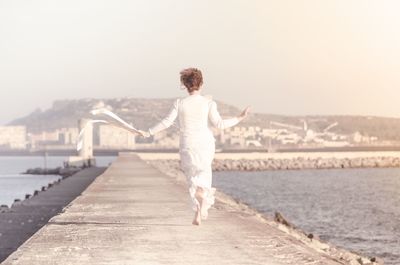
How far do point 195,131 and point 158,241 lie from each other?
134 centimetres

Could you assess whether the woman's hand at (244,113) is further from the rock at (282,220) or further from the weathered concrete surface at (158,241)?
the rock at (282,220)

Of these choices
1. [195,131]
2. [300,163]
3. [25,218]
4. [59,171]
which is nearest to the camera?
[195,131]

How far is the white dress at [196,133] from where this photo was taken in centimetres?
930

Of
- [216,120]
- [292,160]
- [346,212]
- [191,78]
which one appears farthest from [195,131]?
[292,160]

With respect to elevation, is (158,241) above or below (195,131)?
below

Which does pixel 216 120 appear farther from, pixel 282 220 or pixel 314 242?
pixel 282 220

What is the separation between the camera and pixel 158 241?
8859 millimetres

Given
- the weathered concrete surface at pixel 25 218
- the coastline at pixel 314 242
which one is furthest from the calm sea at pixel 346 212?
the weathered concrete surface at pixel 25 218

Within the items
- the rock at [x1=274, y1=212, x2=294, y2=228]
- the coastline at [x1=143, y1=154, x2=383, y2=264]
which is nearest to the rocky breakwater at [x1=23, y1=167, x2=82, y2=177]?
the rock at [x1=274, y1=212, x2=294, y2=228]

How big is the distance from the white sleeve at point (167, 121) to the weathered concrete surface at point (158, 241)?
1.20 m

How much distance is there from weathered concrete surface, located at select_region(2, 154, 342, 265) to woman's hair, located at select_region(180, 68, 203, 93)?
169 cm

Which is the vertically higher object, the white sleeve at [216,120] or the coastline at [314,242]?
the white sleeve at [216,120]

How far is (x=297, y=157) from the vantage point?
111938 mm

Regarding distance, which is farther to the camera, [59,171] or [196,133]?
[59,171]
